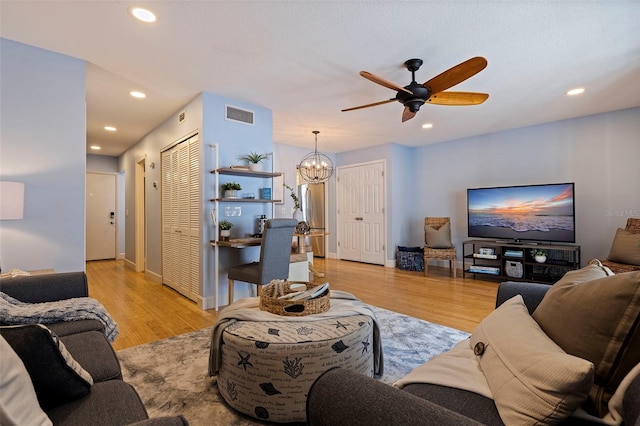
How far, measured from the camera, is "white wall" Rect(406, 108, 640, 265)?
13.8 ft

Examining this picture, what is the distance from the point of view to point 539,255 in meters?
4.50

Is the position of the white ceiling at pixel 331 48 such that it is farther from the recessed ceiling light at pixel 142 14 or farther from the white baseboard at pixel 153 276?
the white baseboard at pixel 153 276

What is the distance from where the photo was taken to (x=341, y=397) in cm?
75

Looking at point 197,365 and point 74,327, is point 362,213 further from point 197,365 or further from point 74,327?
point 74,327

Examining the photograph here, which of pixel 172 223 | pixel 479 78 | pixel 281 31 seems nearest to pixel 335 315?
pixel 281 31

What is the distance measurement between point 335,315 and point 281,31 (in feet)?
6.88

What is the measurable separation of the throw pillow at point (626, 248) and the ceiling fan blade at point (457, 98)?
Result: 2.66 m

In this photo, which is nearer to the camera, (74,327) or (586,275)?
(586,275)

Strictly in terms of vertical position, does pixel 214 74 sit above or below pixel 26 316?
above

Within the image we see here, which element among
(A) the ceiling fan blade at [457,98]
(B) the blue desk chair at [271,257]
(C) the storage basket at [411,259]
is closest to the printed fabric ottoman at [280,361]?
(B) the blue desk chair at [271,257]

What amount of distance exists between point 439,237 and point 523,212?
1330mm

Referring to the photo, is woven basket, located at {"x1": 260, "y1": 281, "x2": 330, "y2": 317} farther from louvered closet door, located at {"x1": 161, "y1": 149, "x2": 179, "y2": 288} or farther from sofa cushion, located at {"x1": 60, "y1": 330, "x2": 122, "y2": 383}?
louvered closet door, located at {"x1": 161, "y1": 149, "x2": 179, "y2": 288}

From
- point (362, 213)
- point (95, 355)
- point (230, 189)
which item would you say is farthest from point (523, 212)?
point (95, 355)

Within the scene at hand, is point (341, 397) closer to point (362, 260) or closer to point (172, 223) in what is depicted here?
point (172, 223)
